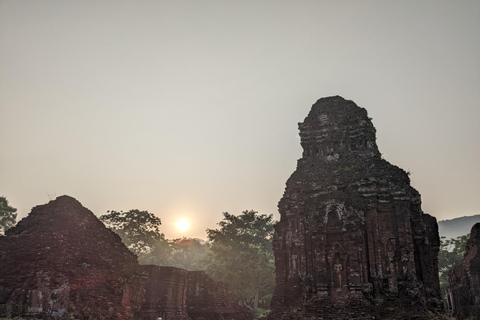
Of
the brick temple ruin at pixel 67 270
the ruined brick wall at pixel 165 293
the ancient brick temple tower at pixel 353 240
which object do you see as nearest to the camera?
the brick temple ruin at pixel 67 270

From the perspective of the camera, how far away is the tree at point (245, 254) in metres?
35.8

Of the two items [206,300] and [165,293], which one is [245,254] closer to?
[206,300]

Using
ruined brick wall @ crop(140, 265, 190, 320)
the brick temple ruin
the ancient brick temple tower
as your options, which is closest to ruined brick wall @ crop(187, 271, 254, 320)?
ruined brick wall @ crop(140, 265, 190, 320)

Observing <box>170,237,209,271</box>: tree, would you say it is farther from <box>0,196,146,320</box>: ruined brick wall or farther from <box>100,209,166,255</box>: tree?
<box>0,196,146,320</box>: ruined brick wall

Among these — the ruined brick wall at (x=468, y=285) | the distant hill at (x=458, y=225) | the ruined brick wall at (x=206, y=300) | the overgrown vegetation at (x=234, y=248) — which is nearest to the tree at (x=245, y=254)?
the overgrown vegetation at (x=234, y=248)

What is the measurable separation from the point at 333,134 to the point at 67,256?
1303 centimetres

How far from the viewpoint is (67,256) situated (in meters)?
12.7

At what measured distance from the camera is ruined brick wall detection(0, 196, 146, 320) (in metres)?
11.8

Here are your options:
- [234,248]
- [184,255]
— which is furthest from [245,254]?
[184,255]

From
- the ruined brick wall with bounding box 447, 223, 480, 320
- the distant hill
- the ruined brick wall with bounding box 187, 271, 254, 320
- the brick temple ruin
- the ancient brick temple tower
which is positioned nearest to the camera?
the brick temple ruin

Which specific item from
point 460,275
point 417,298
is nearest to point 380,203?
point 417,298

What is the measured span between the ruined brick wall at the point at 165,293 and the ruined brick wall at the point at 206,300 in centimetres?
207

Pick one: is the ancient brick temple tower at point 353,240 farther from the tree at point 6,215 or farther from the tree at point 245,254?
the tree at point 6,215

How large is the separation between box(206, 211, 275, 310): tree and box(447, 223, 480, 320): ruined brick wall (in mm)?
16375
